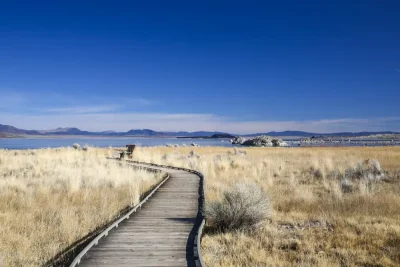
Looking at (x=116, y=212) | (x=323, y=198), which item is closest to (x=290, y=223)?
(x=323, y=198)

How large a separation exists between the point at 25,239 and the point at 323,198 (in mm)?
10795

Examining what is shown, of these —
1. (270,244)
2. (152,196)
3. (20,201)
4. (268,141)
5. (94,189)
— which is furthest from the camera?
(268,141)

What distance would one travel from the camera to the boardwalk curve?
272 inches

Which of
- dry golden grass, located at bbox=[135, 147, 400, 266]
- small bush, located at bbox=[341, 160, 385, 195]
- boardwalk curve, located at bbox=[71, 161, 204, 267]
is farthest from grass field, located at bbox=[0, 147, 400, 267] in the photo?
boardwalk curve, located at bbox=[71, 161, 204, 267]

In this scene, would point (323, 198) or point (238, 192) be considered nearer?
point (238, 192)

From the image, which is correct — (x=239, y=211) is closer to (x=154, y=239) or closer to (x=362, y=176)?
(x=154, y=239)

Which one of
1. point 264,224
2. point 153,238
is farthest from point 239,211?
point 153,238

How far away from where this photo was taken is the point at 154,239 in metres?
8.40

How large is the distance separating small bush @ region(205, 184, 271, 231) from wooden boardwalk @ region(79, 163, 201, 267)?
58 cm

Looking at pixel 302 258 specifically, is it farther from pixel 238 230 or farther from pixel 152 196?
pixel 152 196

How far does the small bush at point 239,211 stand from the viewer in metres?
10.6

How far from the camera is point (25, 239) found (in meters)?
8.93

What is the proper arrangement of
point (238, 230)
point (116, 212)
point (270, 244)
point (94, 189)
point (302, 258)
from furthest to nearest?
point (94, 189) < point (116, 212) < point (238, 230) < point (270, 244) < point (302, 258)

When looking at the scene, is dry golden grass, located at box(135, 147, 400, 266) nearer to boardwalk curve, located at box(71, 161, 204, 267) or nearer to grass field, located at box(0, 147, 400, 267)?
grass field, located at box(0, 147, 400, 267)
